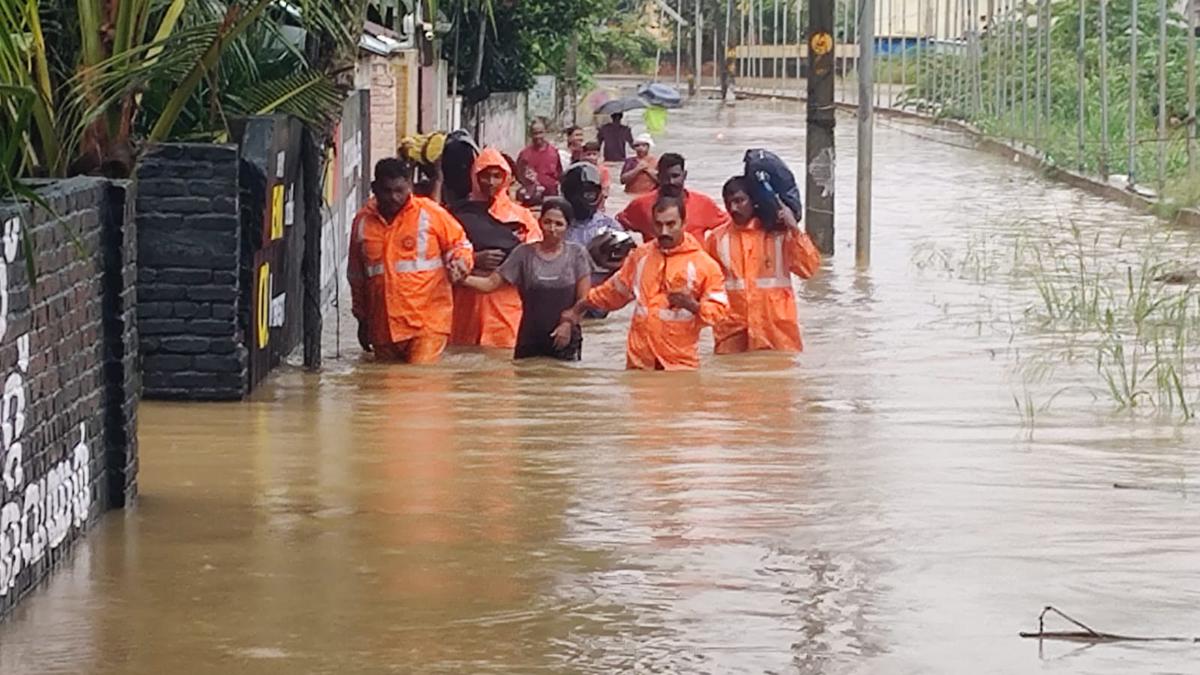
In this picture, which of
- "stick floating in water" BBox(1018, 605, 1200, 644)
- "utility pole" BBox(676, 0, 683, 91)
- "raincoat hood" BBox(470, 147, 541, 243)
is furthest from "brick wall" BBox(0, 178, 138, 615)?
"utility pole" BBox(676, 0, 683, 91)

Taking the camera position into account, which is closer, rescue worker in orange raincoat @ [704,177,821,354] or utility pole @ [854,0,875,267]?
rescue worker in orange raincoat @ [704,177,821,354]

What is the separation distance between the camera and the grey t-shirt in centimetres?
1368

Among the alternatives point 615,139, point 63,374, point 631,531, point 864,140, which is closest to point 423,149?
point 864,140

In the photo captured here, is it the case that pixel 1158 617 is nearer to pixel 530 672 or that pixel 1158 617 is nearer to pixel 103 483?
pixel 530 672

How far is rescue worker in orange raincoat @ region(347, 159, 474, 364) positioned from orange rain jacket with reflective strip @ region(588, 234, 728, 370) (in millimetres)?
921

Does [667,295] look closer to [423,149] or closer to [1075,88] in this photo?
[423,149]

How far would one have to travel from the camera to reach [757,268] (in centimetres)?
1420

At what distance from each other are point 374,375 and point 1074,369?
3.75m

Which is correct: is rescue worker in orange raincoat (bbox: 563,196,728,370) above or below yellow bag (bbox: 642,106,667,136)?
below

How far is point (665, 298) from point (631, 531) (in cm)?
493

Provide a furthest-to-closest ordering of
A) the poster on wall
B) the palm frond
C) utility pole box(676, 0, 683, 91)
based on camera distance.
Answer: utility pole box(676, 0, 683, 91)
the poster on wall
the palm frond

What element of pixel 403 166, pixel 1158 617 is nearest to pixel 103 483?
pixel 1158 617

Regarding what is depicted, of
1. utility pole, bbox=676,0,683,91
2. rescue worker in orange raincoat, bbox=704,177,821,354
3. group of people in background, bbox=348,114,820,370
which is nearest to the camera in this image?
group of people in background, bbox=348,114,820,370

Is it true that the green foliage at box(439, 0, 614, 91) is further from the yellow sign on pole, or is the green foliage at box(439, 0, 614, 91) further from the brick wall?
the brick wall
